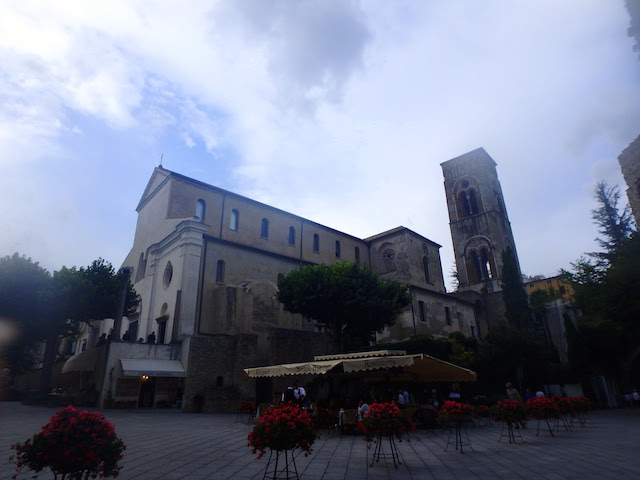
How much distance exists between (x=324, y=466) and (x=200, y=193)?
87.6ft

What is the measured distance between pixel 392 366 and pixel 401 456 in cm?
352

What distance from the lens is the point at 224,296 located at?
86.0ft

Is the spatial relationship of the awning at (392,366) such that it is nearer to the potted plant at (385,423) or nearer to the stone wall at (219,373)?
the potted plant at (385,423)

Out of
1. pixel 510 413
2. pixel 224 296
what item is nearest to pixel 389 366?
pixel 510 413

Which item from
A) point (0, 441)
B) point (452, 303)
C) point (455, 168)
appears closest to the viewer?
point (0, 441)

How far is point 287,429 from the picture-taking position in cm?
606

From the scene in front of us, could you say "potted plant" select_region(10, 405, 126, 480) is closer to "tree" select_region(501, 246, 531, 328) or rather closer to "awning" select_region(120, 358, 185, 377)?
"awning" select_region(120, 358, 185, 377)

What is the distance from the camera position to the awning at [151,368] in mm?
20516

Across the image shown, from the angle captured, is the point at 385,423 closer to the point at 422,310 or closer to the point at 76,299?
the point at 76,299

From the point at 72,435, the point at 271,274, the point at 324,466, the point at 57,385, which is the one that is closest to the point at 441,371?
the point at 324,466

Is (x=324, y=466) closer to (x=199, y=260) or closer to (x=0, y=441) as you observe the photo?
(x=0, y=441)

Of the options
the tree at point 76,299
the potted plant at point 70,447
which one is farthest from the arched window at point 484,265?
the potted plant at point 70,447

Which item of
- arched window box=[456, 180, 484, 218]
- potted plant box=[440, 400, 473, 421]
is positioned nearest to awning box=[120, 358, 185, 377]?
potted plant box=[440, 400, 473, 421]

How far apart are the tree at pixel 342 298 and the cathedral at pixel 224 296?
1859 mm
